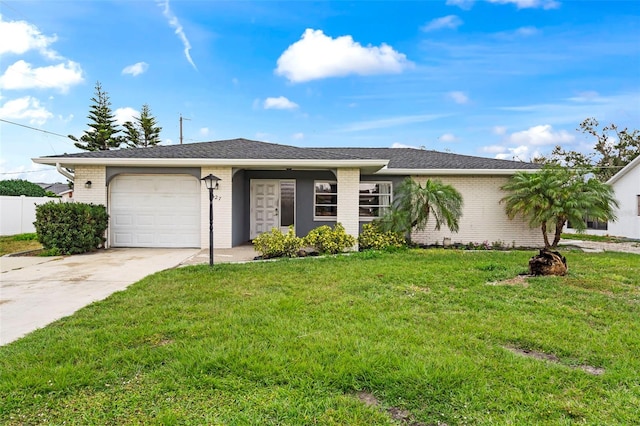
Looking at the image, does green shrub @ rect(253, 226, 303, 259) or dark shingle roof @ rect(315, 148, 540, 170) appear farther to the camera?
dark shingle roof @ rect(315, 148, 540, 170)

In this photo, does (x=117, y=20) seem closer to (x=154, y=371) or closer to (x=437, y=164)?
(x=437, y=164)

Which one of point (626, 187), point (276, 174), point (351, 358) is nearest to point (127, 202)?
point (276, 174)

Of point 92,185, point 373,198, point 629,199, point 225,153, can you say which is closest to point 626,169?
point 629,199

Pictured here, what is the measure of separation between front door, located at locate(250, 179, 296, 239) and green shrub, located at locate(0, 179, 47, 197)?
12.8m

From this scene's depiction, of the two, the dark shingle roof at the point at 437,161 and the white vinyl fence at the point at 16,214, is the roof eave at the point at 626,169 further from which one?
the white vinyl fence at the point at 16,214

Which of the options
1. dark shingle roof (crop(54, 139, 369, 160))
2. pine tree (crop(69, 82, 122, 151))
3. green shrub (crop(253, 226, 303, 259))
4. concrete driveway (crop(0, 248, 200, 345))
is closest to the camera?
concrete driveway (crop(0, 248, 200, 345))

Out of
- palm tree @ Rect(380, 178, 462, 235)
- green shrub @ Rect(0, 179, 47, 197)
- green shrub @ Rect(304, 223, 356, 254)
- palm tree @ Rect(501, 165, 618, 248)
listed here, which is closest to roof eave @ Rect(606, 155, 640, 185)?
palm tree @ Rect(501, 165, 618, 248)

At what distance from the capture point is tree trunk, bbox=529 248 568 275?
659 centimetres

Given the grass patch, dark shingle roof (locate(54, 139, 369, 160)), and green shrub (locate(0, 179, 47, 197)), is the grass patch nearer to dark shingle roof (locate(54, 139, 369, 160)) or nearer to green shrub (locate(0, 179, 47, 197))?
dark shingle roof (locate(54, 139, 369, 160))

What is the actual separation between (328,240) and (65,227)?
6688 mm

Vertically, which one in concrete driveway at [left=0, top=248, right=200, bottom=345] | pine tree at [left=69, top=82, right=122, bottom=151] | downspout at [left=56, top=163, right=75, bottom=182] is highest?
pine tree at [left=69, top=82, right=122, bottom=151]

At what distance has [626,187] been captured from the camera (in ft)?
56.0

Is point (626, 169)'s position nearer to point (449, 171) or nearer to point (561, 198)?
point (561, 198)

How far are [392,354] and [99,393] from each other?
2331 millimetres
